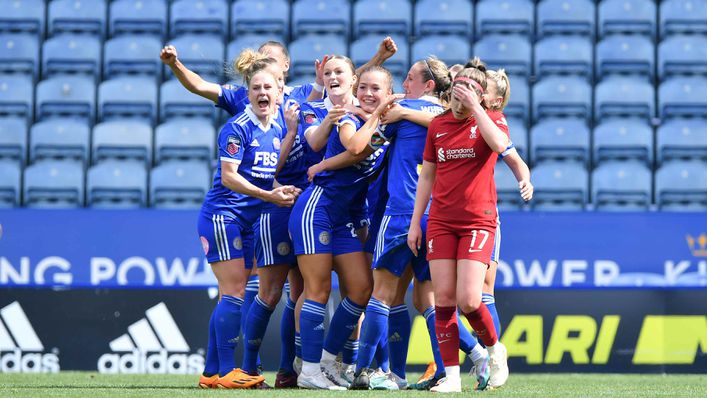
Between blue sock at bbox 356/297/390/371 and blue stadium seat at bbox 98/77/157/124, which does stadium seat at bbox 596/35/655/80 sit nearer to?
blue stadium seat at bbox 98/77/157/124

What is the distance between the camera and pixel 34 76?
45.9 feet

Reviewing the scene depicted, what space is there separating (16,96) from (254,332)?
745 centimetres

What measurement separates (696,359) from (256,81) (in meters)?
4.95

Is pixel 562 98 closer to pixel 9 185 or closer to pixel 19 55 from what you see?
pixel 9 185

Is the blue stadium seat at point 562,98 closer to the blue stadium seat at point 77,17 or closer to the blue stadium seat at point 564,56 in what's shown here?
the blue stadium seat at point 564,56

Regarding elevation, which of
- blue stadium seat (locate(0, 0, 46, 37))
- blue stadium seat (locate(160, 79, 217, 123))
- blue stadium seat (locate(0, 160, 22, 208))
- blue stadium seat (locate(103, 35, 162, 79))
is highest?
blue stadium seat (locate(0, 0, 46, 37))

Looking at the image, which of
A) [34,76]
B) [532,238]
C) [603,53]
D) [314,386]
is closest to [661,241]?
[532,238]

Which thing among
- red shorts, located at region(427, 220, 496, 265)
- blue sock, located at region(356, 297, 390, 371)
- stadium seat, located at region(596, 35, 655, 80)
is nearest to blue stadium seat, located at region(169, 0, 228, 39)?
stadium seat, located at region(596, 35, 655, 80)

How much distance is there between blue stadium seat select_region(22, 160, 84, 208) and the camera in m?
12.2

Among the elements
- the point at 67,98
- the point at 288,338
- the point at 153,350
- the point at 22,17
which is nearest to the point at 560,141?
the point at 153,350

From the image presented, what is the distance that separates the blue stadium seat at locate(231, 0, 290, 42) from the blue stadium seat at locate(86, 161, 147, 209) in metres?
2.67

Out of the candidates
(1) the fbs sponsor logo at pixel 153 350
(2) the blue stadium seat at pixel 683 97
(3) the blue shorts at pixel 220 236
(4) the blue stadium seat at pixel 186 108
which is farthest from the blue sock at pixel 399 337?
(2) the blue stadium seat at pixel 683 97

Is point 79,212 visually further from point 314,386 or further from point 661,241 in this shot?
point 661,241

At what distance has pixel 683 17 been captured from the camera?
14.3 metres
